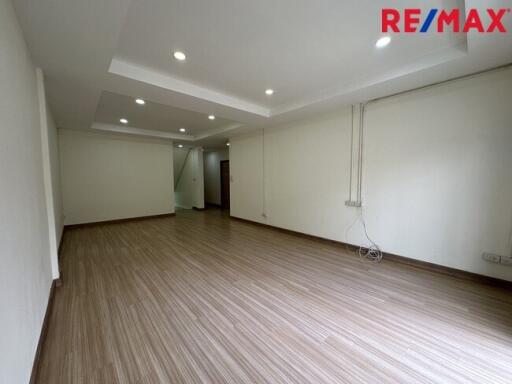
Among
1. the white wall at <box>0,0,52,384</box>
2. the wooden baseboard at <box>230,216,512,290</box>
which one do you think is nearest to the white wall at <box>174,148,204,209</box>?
the wooden baseboard at <box>230,216,512,290</box>

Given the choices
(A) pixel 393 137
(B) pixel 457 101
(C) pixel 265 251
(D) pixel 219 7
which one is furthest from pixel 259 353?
(B) pixel 457 101

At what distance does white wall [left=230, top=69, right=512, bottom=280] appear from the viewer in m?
2.46

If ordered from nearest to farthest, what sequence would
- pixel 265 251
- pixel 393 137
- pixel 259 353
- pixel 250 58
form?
pixel 259 353
pixel 250 58
pixel 393 137
pixel 265 251

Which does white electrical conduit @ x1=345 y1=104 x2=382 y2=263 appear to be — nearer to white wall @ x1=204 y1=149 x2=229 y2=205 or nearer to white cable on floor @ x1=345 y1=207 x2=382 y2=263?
white cable on floor @ x1=345 y1=207 x2=382 y2=263

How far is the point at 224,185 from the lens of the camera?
8578mm

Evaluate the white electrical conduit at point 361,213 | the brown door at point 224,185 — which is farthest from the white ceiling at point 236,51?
the brown door at point 224,185

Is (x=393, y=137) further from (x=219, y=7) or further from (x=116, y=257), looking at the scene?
(x=116, y=257)

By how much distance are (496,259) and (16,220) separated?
467cm

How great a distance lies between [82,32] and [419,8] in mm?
2859

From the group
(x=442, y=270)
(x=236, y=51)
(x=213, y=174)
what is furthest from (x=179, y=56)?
(x=213, y=174)

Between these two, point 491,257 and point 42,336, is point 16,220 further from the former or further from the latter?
point 491,257

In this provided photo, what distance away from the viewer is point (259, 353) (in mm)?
1573

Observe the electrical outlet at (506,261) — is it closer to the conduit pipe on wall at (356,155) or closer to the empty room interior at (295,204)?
the empty room interior at (295,204)

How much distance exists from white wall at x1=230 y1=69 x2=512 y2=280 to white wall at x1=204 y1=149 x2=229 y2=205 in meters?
4.91
